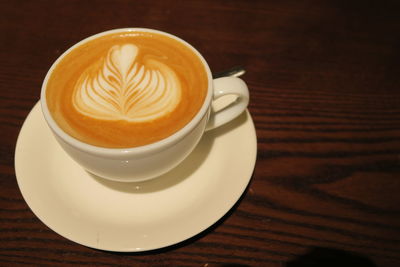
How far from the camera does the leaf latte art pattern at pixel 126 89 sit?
73 centimetres

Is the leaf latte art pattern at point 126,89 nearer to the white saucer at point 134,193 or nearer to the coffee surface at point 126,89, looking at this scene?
the coffee surface at point 126,89

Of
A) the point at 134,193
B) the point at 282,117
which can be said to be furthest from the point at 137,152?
the point at 282,117

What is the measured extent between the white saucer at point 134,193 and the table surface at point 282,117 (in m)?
0.08

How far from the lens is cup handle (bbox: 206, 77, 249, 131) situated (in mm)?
760

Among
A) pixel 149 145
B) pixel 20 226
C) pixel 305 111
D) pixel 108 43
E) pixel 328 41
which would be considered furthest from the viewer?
pixel 328 41

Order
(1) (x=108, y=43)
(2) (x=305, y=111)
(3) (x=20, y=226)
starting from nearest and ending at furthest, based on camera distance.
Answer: (3) (x=20, y=226) → (1) (x=108, y=43) → (2) (x=305, y=111)

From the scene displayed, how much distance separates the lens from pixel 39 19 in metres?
1.26

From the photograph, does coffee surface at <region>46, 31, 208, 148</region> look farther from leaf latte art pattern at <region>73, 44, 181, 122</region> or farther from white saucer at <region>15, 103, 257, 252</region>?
white saucer at <region>15, 103, 257, 252</region>

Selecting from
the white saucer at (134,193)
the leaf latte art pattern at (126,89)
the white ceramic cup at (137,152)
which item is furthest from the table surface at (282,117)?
the leaf latte art pattern at (126,89)

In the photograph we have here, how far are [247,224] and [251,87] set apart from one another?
505mm

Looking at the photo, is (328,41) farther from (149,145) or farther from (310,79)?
(149,145)

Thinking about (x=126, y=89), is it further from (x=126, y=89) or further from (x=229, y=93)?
(x=229, y=93)

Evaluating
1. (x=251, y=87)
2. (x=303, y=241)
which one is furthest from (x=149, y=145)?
(x=251, y=87)

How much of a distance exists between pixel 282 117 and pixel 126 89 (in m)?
0.50
